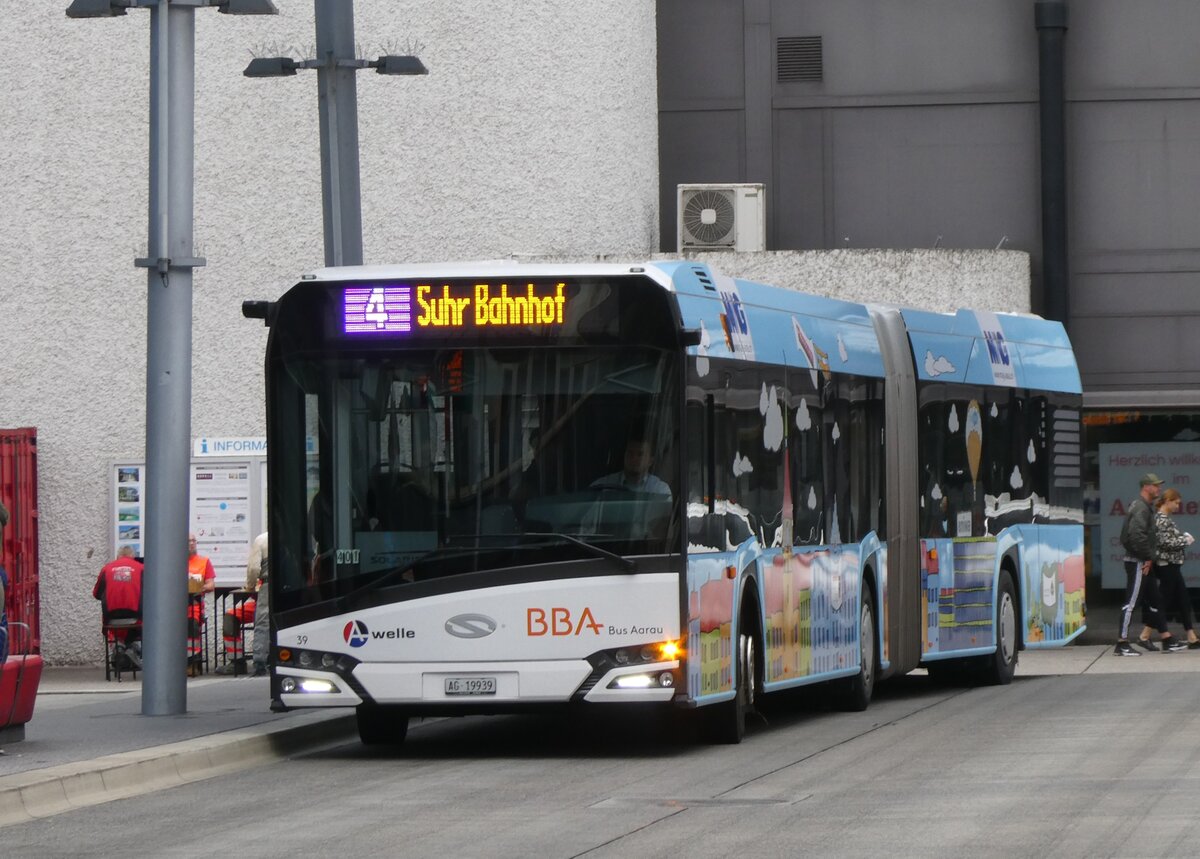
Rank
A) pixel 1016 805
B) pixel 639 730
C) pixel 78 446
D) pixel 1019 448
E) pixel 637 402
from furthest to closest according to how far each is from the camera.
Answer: pixel 78 446
pixel 1019 448
pixel 639 730
pixel 637 402
pixel 1016 805

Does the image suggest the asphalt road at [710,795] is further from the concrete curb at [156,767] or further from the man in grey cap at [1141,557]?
the man in grey cap at [1141,557]

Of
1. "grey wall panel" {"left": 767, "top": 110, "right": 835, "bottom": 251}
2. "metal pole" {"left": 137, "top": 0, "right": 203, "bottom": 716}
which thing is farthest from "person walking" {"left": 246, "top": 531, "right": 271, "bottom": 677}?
"grey wall panel" {"left": 767, "top": 110, "right": 835, "bottom": 251}

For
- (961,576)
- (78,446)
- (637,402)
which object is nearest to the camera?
(637,402)

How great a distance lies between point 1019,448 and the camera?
67.8 feet

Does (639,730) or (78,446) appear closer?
(639,730)

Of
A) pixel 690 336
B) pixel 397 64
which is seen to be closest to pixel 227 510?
pixel 397 64

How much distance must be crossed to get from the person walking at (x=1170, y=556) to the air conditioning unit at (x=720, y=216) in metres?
5.05

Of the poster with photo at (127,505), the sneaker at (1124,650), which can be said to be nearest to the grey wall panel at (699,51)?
the poster with photo at (127,505)

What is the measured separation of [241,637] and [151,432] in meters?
7.53

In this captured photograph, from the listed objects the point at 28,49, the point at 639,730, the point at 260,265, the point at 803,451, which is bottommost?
the point at 639,730

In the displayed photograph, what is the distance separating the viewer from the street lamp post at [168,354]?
634 inches

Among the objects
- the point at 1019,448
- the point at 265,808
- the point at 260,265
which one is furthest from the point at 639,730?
the point at 260,265

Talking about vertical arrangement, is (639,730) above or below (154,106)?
below

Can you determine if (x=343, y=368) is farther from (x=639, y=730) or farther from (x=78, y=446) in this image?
(x=78, y=446)
